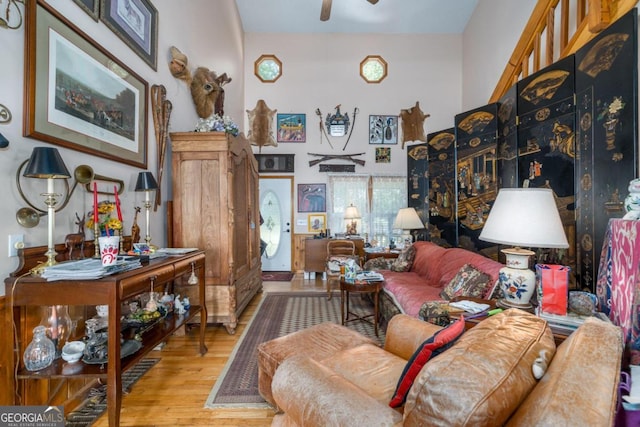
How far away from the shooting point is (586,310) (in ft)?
5.25

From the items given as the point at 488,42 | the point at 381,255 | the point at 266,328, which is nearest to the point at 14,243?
the point at 266,328

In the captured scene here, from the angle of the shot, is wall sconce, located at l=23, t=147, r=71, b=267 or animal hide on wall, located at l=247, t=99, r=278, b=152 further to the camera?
animal hide on wall, located at l=247, t=99, r=278, b=152

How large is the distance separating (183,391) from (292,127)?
535 centimetres

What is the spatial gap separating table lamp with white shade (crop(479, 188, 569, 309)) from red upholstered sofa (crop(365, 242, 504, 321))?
667 millimetres

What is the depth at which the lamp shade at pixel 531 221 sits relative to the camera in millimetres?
1646

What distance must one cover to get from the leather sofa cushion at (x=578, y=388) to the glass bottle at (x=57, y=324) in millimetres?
2167

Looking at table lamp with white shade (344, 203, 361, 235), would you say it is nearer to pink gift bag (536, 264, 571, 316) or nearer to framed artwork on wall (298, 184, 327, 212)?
framed artwork on wall (298, 184, 327, 212)

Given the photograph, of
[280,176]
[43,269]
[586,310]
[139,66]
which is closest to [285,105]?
[280,176]

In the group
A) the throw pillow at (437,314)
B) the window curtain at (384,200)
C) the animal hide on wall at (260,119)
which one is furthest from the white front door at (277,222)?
the throw pillow at (437,314)

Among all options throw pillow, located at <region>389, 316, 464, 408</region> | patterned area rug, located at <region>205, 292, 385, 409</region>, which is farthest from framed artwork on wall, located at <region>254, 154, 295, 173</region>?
throw pillow, located at <region>389, 316, 464, 408</region>

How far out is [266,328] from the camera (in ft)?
10.6

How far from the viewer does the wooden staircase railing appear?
7.67 feet

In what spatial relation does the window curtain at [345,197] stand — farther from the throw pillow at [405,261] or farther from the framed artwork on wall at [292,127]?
the throw pillow at [405,261]

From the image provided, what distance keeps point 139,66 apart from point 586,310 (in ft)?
12.2
